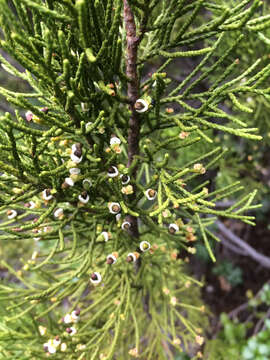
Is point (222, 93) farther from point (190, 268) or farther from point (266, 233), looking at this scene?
point (266, 233)

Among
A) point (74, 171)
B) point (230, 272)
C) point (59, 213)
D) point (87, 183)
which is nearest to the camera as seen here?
point (74, 171)

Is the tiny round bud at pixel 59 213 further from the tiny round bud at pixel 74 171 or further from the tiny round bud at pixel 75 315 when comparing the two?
the tiny round bud at pixel 75 315

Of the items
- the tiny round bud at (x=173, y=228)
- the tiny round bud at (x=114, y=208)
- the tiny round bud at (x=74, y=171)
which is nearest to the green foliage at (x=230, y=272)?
the tiny round bud at (x=173, y=228)

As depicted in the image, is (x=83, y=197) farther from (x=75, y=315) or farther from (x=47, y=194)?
(x=75, y=315)

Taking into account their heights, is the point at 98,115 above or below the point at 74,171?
above

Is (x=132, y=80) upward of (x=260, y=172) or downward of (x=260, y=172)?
upward

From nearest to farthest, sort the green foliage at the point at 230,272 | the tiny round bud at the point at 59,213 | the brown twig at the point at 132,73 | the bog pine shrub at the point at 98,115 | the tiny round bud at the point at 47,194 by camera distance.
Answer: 1. the bog pine shrub at the point at 98,115
2. the brown twig at the point at 132,73
3. the tiny round bud at the point at 47,194
4. the tiny round bud at the point at 59,213
5. the green foliage at the point at 230,272

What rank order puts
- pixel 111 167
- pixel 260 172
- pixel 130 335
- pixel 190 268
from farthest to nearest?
pixel 190 268 < pixel 260 172 < pixel 130 335 < pixel 111 167

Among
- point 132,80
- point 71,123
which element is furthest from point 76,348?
point 132,80

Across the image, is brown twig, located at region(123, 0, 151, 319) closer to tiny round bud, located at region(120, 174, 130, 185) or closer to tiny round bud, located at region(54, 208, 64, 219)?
tiny round bud, located at region(120, 174, 130, 185)

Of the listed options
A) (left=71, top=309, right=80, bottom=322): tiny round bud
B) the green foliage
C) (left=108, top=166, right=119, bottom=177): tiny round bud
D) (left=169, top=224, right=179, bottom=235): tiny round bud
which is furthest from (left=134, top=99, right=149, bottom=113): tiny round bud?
the green foliage

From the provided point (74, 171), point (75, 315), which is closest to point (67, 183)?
point (74, 171)
